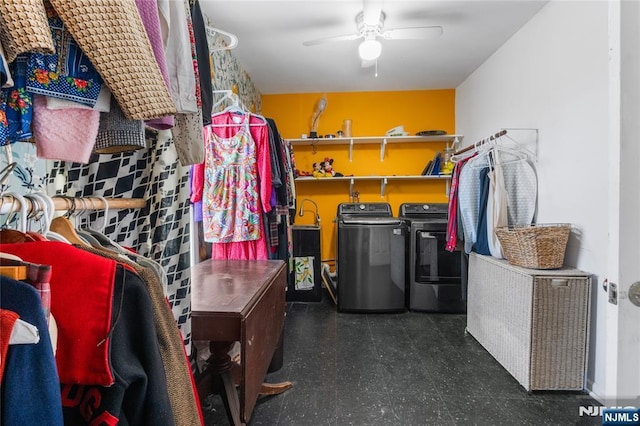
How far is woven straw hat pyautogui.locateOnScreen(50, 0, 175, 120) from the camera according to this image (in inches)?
19.4

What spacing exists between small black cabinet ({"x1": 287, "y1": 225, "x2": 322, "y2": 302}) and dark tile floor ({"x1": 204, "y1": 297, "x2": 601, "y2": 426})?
0.65 metres

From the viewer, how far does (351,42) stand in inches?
104

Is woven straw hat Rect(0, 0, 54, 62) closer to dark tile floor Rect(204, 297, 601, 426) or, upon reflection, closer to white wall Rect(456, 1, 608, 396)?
dark tile floor Rect(204, 297, 601, 426)

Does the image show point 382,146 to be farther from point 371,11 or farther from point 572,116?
point 572,116

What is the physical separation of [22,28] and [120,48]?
13 centimetres

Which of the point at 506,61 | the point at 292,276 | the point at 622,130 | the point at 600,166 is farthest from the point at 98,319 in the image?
the point at 506,61

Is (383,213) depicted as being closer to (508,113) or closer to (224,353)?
(508,113)

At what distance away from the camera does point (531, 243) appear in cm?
182

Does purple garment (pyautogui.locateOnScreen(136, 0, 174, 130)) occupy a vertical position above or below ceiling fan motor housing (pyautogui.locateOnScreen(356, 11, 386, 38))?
below

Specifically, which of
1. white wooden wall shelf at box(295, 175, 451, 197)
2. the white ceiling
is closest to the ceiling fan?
the white ceiling

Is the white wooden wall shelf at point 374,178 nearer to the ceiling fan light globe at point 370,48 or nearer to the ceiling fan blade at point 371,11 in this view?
the ceiling fan light globe at point 370,48

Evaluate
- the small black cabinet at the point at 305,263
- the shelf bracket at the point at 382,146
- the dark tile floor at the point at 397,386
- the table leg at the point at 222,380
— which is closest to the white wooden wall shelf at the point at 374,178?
the shelf bracket at the point at 382,146

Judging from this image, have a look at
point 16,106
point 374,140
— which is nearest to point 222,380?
point 16,106

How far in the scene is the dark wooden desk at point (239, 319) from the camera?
1086mm
